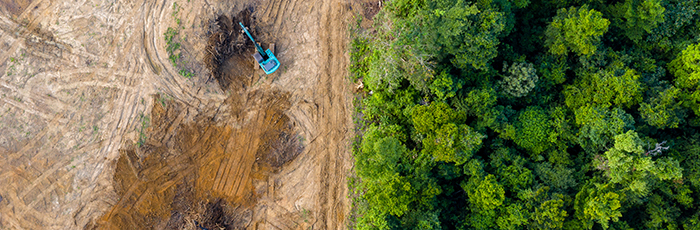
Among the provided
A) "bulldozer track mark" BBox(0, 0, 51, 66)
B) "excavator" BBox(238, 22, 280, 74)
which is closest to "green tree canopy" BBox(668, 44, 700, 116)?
"excavator" BBox(238, 22, 280, 74)

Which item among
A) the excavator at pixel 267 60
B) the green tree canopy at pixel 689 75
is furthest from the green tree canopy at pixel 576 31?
the excavator at pixel 267 60

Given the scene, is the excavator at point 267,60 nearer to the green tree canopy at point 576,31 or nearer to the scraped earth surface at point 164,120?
the scraped earth surface at point 164,120

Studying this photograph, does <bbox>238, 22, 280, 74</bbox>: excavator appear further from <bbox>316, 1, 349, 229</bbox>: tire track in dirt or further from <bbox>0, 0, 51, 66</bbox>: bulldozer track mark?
<bbox>0, 0, 51, 66</bbox>: bulldozer track mark

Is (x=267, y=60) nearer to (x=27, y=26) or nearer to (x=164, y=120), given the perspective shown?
(x=164, y=120)

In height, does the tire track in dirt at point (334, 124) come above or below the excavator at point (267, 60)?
below

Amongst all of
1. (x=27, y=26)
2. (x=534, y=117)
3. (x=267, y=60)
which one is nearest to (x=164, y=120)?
(x=267, y=60)

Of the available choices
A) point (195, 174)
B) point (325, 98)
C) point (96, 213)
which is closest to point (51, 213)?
point (96, 213)

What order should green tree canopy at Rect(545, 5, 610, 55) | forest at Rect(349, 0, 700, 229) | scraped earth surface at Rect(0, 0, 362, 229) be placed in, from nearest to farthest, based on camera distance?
1. forest at Rect(349, 0, 700, 229)
2. green tree canopy at Rect(545, 5, 610, 55)
3. scraped earth surface at Rect(0, 0, 362, 229)

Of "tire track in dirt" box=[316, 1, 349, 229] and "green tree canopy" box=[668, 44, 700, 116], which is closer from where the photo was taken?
"green tree canopy" box=[668, 44, 700, 116]
